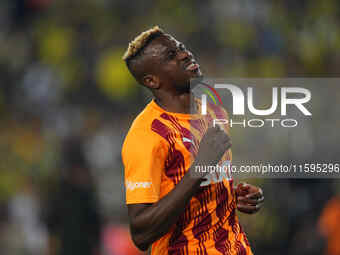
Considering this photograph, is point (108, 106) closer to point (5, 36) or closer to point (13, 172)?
point (13, 172)

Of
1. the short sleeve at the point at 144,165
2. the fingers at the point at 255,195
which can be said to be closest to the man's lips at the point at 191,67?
the short sleeve at the point at 144,165

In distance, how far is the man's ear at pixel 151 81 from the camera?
3764mm

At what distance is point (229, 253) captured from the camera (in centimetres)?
367

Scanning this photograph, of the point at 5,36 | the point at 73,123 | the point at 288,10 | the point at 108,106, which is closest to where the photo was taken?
the point at 73,123

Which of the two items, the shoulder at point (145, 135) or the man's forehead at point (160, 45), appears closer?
the shoulder at point (145, 135)

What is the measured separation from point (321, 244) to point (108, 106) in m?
4.65

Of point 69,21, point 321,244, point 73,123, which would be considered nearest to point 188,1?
point 69,21

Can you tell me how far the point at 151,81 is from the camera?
378 centimetres

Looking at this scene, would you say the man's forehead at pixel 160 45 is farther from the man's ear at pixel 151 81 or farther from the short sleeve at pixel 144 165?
the short sleeve at pixel 144 165

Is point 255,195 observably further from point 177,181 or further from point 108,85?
point 108,85

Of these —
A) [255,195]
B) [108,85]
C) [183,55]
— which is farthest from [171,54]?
[108,85]

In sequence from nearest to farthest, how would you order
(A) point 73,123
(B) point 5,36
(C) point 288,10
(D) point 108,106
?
1. (A) point 73,123
2. (D) point 108,106
3. (C) point 288,10
4. (B) point 5,36

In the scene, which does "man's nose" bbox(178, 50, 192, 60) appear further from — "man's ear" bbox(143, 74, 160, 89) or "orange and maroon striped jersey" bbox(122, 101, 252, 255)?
"orange and maroon striped jersey" bbox(122, 101, 252, 255)

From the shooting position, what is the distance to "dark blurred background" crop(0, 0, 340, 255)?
8.48 m
